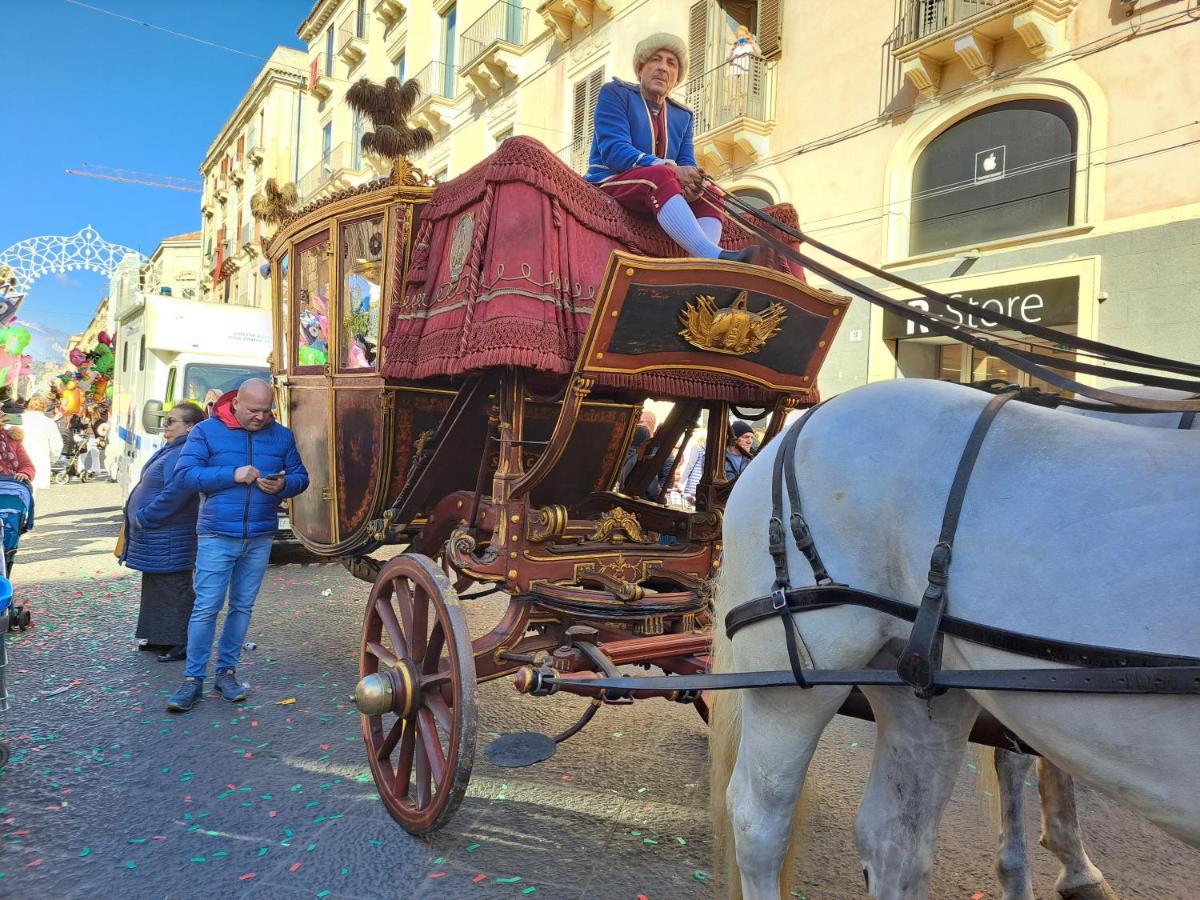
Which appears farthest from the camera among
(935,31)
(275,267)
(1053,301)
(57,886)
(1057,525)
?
(935,31)

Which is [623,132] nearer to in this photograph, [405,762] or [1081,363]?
[1081,363]

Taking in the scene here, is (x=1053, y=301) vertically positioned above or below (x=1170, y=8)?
below

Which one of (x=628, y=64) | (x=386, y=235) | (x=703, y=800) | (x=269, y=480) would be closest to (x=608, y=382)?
(x=386, y=235)

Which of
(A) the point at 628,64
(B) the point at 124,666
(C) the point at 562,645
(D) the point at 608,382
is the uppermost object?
(A) the point at 628,64

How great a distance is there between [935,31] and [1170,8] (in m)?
2.25

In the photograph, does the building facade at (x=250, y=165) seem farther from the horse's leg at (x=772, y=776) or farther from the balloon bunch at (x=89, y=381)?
the horse's leg at (x=772, y=776)

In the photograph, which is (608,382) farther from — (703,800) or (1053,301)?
(1053,301)

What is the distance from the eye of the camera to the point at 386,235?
3.64 meters

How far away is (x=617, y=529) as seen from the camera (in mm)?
3467

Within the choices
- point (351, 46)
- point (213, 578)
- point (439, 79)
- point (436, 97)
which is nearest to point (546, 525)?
point (213, 578)

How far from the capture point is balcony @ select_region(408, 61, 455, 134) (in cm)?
1997

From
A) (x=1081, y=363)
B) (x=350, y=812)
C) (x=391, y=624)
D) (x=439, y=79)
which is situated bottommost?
(x=350, y=812)

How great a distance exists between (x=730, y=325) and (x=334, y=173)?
23.7 m

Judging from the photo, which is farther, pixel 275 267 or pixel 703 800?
pixel 275 267
